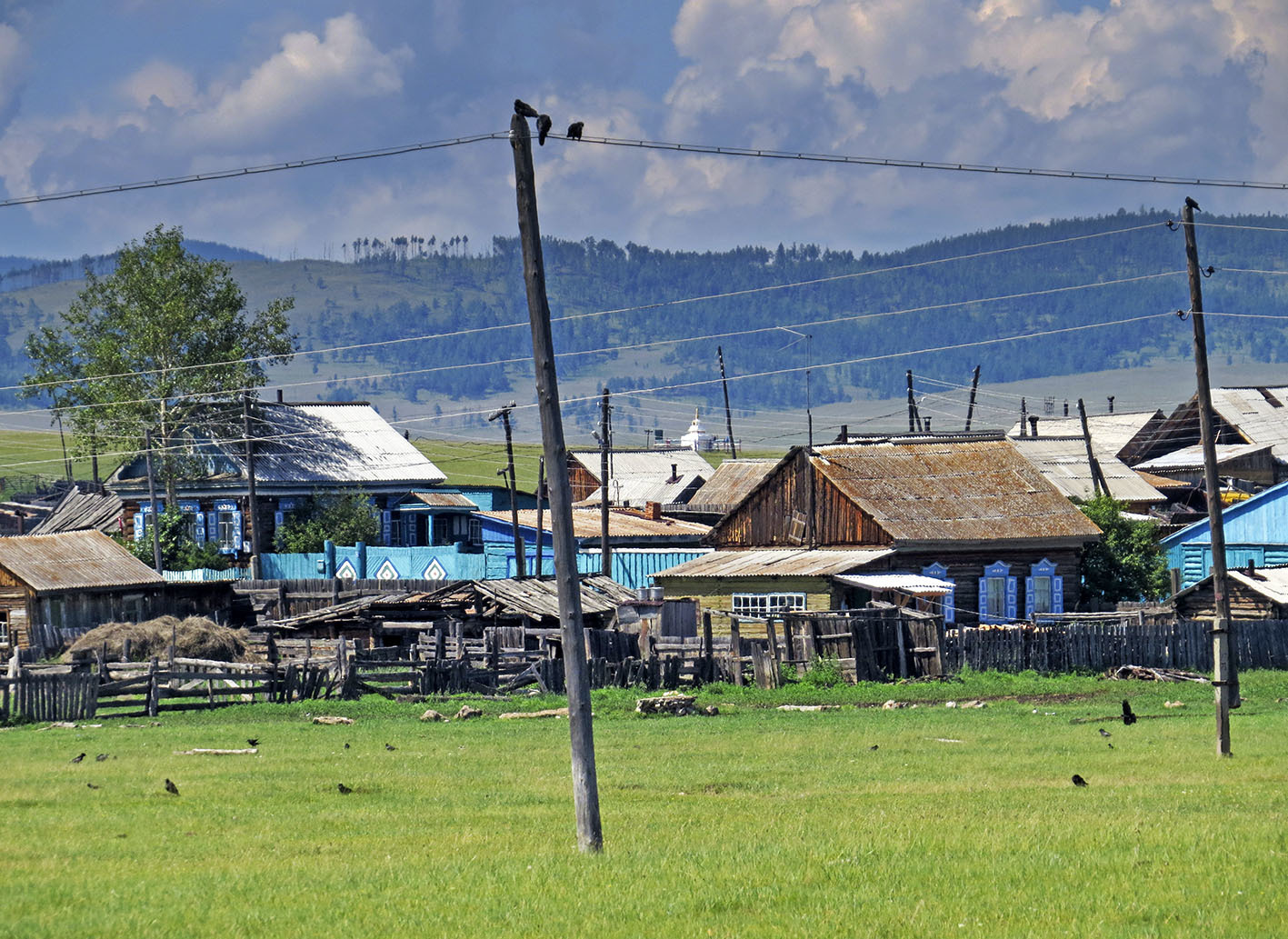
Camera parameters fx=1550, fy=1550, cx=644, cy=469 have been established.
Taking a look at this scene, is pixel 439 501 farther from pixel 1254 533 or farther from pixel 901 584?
pixel 901 584

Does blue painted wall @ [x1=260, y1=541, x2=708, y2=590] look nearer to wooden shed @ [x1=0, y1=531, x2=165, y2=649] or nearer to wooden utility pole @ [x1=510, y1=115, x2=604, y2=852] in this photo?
wooden shed @ [x1=0, y1=531, x2=165, y2=649]

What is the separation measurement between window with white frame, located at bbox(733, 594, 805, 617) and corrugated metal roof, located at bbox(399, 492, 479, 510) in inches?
1326

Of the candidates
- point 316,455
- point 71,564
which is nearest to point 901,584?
point 71,564

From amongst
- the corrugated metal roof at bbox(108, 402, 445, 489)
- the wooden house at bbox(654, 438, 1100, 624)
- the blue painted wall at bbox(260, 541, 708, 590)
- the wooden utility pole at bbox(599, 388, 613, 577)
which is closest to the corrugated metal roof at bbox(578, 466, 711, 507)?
the corrugated metal roof at bbox(108, 402, 445, 489)

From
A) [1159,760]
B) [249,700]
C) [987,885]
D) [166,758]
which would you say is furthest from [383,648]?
[987,885]

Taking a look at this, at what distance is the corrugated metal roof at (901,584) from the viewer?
45.2 m

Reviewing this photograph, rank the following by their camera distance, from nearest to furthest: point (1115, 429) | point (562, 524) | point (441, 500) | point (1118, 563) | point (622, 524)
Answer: point (562, 524), point (1118, 563), point (622, 524), point (441, 500), point (1115, 429)

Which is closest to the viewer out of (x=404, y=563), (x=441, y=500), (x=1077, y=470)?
(x=404, y=563)

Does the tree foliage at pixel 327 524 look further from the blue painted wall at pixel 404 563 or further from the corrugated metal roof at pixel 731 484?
the corrugated metal roof at pixel 731 484

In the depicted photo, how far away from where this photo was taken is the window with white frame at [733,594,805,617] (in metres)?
46.9

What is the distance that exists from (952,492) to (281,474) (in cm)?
3887

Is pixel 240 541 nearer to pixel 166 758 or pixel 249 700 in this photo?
pixel 249 700

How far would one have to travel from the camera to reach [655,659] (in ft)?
128

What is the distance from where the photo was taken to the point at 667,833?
665 inches
